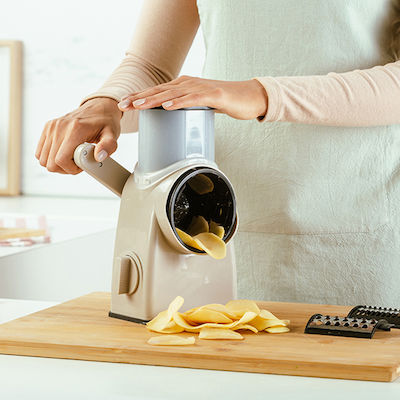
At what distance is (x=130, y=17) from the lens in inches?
119

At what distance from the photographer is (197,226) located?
1.03m

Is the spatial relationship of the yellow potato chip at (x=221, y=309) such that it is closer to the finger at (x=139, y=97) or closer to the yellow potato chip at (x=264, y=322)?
the yellow potato chip at (x=264, y=322)

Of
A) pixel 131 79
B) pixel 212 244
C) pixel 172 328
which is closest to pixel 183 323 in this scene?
pixel 172 328

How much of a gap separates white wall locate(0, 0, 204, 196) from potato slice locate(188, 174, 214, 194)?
2.01m

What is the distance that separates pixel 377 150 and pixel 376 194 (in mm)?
73

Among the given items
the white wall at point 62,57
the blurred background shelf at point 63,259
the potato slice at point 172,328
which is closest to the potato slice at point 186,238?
Answer: the potato slice at point 172,328

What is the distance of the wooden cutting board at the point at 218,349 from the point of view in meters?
0.80

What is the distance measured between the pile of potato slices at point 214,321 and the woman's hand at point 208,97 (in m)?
0.24

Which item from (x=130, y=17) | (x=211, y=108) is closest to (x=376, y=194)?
(x=211, y=108)

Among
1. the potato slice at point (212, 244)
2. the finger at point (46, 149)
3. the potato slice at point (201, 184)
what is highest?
the finger at point (46, 149)

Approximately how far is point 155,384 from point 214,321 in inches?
7.0

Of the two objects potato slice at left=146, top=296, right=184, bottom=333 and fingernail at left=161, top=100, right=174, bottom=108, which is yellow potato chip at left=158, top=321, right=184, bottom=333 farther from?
fingernail at left=161, top=100, right=174, bottom=108

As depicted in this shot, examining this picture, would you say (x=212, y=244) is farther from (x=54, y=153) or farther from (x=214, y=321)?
(x=54, y=153)

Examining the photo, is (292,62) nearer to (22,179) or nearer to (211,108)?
(211,108)
